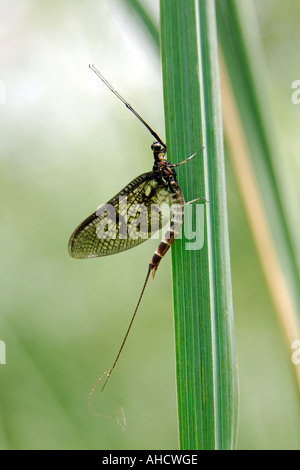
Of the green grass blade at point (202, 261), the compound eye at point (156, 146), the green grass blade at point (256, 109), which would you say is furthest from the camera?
the compound eye at point (156, 146)

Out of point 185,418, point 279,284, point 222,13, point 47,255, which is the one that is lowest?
point 185,418

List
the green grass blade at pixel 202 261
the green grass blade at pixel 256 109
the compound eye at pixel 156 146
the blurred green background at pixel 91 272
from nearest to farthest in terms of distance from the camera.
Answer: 1. the green grass blade at pixel 202 261
2. the green grass blade at pixel 256 109
3. the compound eye at pixel 156 146
4. the blurred green background at pixel 91 272

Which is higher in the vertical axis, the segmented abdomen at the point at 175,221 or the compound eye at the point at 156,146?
the compound eye at the point at 156,146

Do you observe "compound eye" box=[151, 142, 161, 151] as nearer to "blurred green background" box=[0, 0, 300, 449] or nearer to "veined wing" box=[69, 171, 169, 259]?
"veined wing" box=[69, 171, 169, 259]

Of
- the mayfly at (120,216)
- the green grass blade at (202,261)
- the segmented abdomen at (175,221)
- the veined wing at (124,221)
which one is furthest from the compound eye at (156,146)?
the green grass blade at (202,261)

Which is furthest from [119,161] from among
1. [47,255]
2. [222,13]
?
[222,13]

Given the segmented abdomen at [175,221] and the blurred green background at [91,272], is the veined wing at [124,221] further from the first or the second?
the blurred green background at [91,272]

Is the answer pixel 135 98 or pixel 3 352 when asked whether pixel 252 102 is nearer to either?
pixel 135 98

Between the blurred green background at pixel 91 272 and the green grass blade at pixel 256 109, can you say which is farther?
the blurred green background at pixel 91 272
